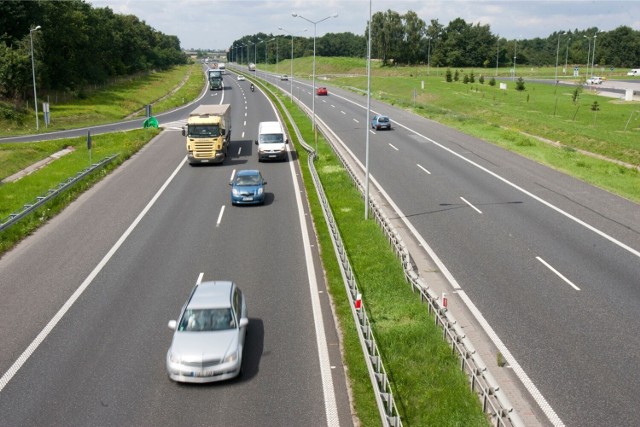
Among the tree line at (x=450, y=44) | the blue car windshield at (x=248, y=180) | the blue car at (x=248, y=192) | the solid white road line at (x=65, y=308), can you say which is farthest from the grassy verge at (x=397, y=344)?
the tree line at (x=450, y=44)

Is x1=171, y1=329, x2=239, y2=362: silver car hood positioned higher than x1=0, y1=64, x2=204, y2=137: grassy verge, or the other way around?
x1=0, y1=64, x2=204, y2=137: grassy verge

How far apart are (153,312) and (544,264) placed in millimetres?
12853

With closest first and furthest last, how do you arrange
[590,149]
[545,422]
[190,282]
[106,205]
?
[545,422] → [190,282] → [106,205] → [590,149]

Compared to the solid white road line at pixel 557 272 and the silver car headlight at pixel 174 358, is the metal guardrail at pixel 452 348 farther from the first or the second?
the solid white road line at pixel 557 272

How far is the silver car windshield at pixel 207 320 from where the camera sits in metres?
14.2

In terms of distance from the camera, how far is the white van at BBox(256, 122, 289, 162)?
132ft

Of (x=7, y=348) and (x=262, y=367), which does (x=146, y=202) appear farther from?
(x=262, y=367)

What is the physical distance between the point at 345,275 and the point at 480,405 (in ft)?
22.7

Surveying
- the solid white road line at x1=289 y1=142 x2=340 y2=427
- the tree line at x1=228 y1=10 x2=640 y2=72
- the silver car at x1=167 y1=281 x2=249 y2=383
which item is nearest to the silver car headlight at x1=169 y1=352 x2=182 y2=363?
the silver car at x1=167 y1=281 x2=249 y2=383

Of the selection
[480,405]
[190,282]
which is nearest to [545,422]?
[480,405]

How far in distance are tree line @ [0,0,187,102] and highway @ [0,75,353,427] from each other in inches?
1490

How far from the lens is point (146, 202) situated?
98.7 feet

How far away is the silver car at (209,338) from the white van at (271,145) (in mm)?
25219

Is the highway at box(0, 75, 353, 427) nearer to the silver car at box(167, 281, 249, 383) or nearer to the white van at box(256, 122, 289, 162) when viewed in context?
the silver car at box(167, 281, 249, 383)
